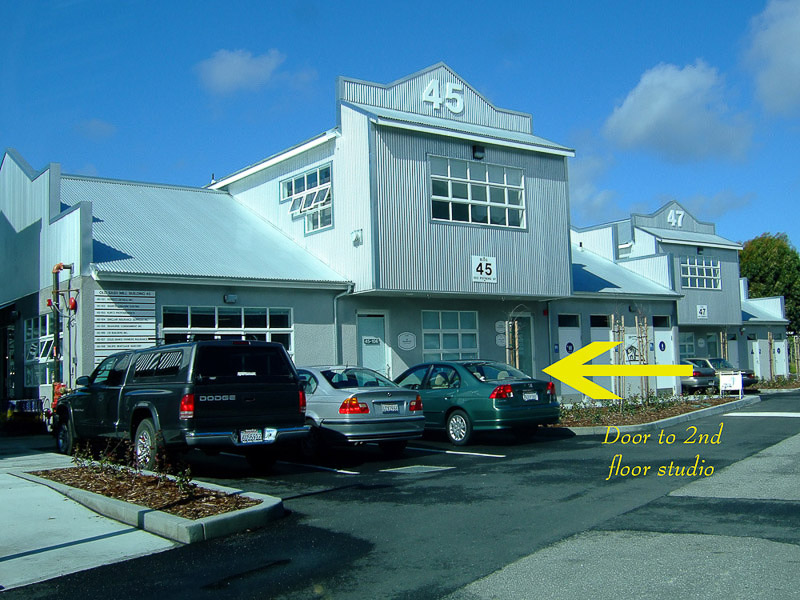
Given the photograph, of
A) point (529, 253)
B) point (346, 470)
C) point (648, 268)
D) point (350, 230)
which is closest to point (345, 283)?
point (350, 230)

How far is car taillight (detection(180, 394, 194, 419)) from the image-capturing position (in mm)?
10375

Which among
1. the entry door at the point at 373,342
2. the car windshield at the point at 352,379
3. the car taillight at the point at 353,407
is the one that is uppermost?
the entry door at the point at 373,342

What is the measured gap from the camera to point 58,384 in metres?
16.9

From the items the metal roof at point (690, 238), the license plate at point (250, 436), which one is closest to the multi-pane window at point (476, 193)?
the license plate at point (250, 436)

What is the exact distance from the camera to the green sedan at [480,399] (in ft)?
47.5

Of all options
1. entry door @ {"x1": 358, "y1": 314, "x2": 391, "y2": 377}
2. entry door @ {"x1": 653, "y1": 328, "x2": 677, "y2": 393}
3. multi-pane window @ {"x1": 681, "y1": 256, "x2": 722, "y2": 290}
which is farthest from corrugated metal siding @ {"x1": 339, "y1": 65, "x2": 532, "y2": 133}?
multi-pane window @ {"x1": 681, "y1": 256, "x2": 722, "y2": 290}

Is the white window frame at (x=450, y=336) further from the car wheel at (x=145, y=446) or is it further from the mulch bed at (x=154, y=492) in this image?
the mulch bed at (x=154, y=492)

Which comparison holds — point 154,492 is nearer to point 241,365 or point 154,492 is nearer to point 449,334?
point 241,365

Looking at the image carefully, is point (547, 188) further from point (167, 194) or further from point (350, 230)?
point (167, 194)

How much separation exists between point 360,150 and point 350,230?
6.64 ft

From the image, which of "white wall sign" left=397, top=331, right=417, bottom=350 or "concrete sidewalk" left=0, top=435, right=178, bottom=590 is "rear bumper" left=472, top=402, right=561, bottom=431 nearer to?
"white wall sign" left=397, top=331, right=417, bottom=350

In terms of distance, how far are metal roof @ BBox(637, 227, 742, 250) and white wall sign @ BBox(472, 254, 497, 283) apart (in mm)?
16707

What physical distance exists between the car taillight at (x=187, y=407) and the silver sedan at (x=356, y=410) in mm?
2798

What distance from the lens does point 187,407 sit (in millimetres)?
10398
